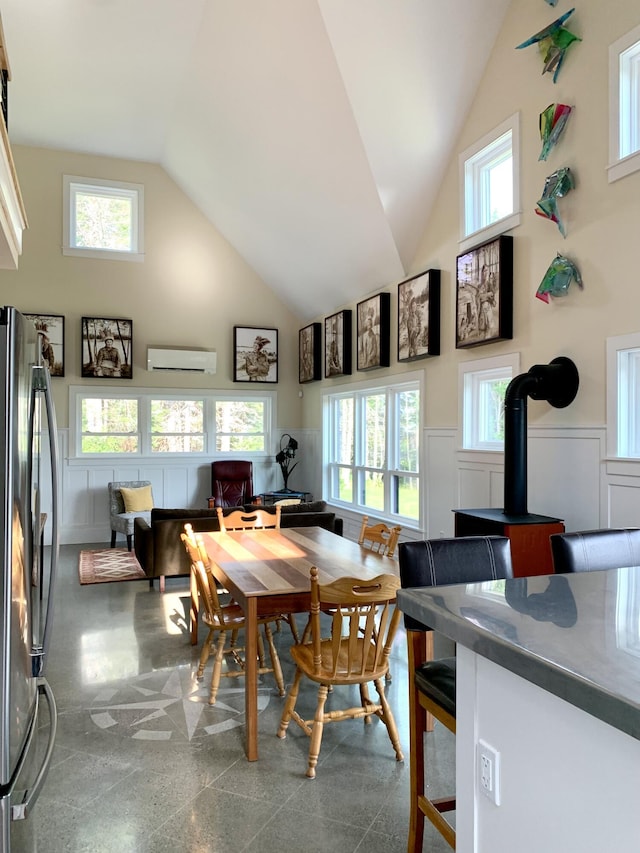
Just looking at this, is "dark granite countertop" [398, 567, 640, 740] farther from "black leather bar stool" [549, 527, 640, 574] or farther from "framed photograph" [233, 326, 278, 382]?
"framed photograph" [233, 326, 278, 382]

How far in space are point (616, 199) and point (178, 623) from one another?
13.5 ft

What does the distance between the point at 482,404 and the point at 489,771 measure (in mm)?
3887

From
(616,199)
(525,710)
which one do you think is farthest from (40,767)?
(616,199)

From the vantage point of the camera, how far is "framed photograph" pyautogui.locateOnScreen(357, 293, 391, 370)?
631cm

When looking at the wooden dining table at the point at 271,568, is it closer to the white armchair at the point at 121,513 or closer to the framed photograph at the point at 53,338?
the white armchair at the point at 121,513

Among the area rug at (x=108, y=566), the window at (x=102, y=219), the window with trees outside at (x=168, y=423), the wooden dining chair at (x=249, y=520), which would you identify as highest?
the window at (x=102, y=219)

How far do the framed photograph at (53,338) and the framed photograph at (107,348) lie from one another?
0.28 meters

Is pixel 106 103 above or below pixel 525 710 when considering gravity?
above

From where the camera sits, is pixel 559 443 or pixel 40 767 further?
pixel 559 443

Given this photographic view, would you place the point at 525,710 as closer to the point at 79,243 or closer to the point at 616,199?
the point at 616,199

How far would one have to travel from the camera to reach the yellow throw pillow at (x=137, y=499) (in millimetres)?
7395

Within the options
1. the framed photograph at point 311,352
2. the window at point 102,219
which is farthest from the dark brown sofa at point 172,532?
the window at point 102,219

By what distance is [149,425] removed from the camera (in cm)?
840

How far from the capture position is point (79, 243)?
8.05 metres
